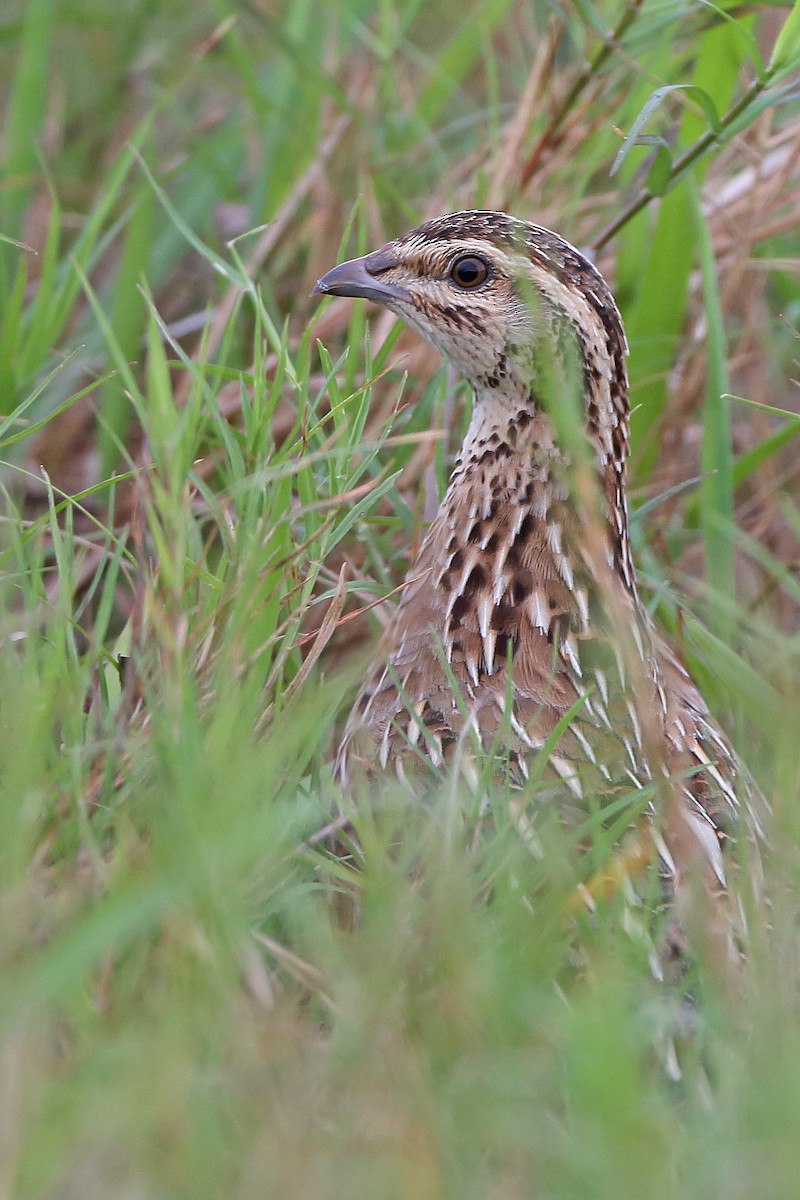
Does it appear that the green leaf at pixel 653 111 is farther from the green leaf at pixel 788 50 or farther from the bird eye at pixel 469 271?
the bird eye at pixel 469 271

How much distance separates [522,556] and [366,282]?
659 millimetres

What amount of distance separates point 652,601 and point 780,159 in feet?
4.84

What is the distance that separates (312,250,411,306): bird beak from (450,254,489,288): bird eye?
12 centimetres

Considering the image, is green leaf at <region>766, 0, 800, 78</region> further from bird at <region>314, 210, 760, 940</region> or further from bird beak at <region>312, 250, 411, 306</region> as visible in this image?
bird beak at <region>312, 250, 411, 306</region>

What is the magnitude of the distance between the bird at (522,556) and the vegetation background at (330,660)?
0.48 feet

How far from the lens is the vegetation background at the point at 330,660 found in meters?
1.87

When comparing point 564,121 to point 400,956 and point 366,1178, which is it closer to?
point 400,956

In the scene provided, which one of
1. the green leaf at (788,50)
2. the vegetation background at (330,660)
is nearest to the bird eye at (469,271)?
the vegetation background at (330,660)

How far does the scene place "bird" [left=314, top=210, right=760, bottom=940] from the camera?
295cm

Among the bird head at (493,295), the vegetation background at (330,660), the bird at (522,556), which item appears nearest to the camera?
the vegetation background at (330,660)

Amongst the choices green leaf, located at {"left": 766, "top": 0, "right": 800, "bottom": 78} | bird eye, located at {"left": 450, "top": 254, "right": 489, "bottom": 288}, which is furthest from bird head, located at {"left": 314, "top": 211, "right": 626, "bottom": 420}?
green leaf, located at {"left": 766, "top": 0, "right": 800, "bottom": 78}

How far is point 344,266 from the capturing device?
326cm

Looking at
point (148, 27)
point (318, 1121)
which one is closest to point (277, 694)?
point (318, 1121)

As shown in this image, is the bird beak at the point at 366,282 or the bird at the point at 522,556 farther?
the bird beak at the point at 366,282
